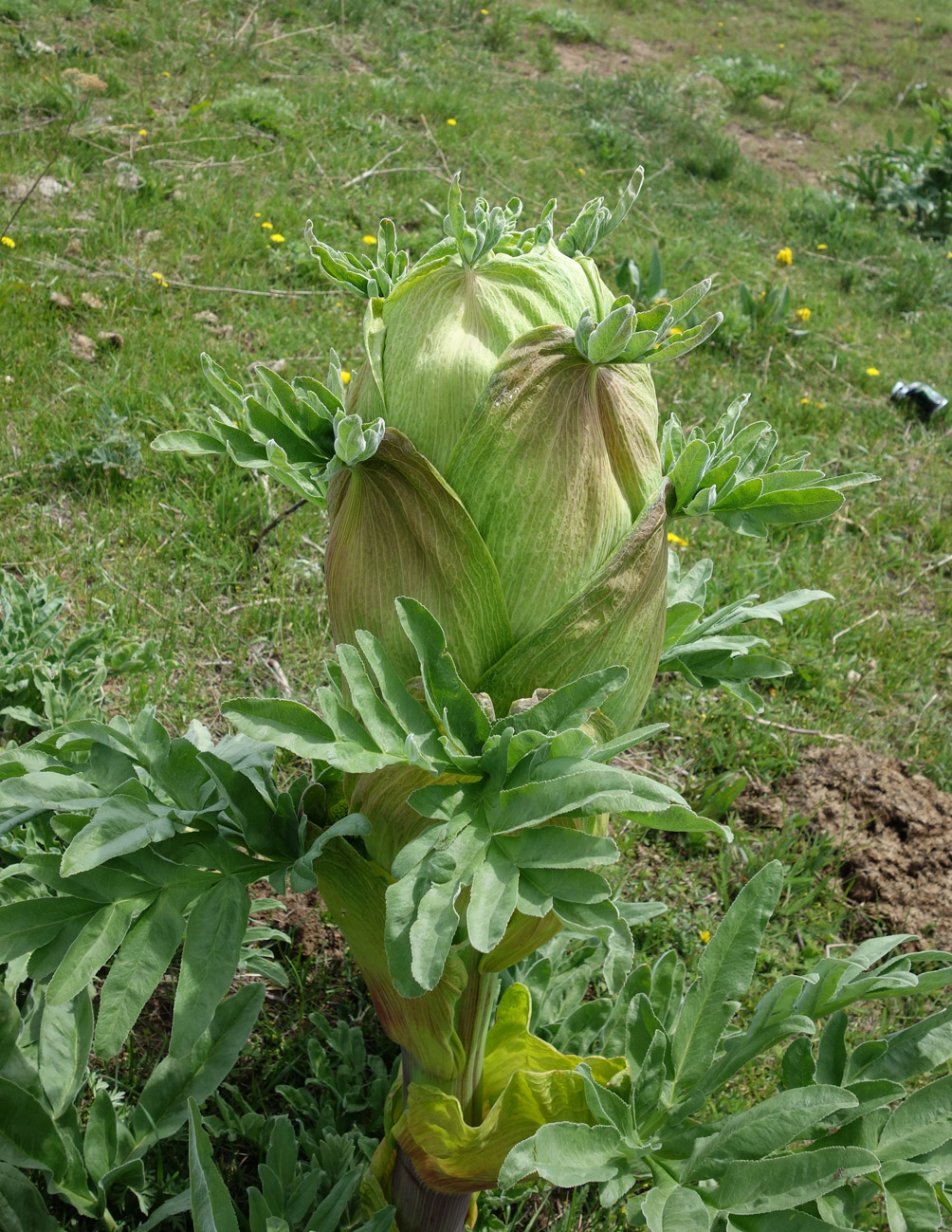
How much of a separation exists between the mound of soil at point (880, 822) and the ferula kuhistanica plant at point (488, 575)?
4.94 ft

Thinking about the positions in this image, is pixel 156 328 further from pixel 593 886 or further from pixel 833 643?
pixel 593 886

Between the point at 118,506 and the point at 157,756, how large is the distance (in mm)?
1932

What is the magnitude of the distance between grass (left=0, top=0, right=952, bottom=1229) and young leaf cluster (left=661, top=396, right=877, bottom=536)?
50.1 inches

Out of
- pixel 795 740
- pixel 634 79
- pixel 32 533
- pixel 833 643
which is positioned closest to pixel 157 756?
pixel 32 533

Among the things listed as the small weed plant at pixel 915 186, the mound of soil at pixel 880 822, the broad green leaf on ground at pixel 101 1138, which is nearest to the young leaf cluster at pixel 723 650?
the broad green leaf on ground at pixel 101 1138

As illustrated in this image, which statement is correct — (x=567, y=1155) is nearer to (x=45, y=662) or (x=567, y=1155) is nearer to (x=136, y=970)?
(x=136, y=970)

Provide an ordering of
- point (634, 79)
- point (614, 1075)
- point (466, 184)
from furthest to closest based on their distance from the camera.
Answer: point (634, 79), point (466, 184), point (614, 1075)

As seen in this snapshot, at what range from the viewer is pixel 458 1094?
1349 mm

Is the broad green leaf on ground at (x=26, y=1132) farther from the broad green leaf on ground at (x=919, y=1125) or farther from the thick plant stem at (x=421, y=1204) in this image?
the broad green leaf on ground at (x=919, y=1125)

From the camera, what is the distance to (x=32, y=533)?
2.74 m

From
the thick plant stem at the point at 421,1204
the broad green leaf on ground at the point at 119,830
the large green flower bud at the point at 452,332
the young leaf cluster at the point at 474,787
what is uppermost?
the large green flower bud at the point at 452,332

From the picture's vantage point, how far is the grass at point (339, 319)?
8.73 feet

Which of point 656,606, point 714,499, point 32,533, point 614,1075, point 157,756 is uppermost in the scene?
point 714,499

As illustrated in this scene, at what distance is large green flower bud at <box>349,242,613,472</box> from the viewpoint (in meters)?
1.05
